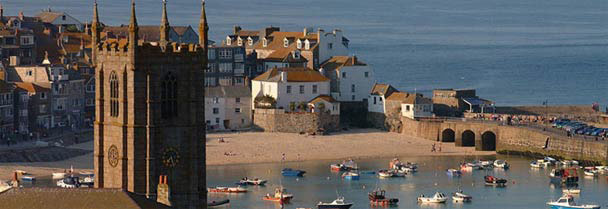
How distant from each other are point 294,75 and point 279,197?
1261 inches

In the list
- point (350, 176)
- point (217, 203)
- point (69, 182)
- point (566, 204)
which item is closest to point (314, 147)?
point (350, 176)

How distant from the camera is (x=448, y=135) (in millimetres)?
115250

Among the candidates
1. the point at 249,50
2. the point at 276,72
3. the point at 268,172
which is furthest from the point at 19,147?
the point at 249,50

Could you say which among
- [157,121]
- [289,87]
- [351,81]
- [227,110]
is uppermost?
[351,81]

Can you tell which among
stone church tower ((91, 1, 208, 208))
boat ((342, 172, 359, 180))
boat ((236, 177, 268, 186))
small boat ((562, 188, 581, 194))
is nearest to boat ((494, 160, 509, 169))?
boat ((342, 172, 359, 180))

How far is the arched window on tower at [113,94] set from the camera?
5431 centimetres

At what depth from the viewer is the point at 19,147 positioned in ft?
341

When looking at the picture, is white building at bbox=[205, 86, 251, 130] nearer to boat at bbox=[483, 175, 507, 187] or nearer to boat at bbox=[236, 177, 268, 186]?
boat at bbox=[236, 177, 268, 186]

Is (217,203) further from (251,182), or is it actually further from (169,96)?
(169,96)

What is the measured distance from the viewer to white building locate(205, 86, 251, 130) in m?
119

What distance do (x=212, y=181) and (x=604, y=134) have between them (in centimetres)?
2519

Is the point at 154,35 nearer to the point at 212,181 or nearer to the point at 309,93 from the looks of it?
the point at 309,93

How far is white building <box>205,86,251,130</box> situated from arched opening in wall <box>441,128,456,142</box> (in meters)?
11.8

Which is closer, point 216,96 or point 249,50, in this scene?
point 216,96
